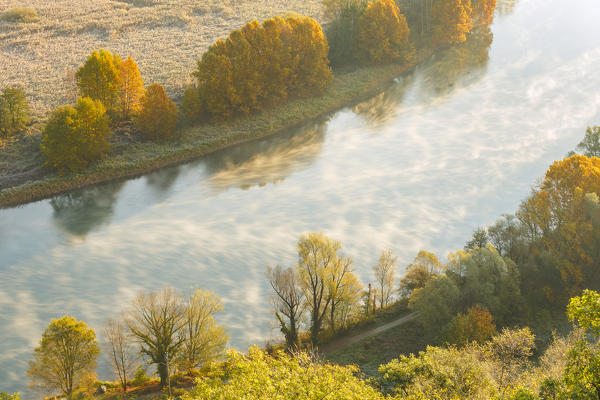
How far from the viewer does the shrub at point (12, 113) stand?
197 ft

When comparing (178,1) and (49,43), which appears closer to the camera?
(49,43)

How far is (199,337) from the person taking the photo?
1331 inches

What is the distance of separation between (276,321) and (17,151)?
36.5 metres

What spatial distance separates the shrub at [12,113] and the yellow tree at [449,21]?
59968 mm

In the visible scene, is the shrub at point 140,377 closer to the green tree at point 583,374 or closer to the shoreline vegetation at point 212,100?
the green tree at point 583,374

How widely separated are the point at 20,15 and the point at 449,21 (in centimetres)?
7579

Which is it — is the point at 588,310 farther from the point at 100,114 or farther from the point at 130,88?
the point at 130,88

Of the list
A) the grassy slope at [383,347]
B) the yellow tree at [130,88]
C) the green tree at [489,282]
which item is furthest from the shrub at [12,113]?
the green tree at [489,282]

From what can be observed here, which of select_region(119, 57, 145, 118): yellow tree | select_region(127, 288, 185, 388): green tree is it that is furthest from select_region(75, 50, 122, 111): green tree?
select_region(127, 288, 185, 388): green tree

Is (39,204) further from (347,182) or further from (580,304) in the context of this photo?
(580,304)

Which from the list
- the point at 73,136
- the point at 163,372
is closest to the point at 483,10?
the point at 73,136

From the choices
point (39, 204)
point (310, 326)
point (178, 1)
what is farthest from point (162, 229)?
point (178, 1)

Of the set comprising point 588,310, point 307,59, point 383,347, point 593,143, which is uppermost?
point 307,59

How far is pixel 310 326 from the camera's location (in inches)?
1494
